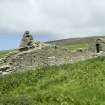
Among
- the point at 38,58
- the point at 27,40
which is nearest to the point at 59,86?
the point at 38,58

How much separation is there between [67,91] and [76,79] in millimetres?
2922

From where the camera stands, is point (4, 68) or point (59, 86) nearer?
point (59, 86)

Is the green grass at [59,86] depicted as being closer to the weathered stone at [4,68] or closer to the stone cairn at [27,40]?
the weathered stone at [4,68]

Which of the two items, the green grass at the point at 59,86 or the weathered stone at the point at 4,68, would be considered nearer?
→ the green grass at the point at 59,86

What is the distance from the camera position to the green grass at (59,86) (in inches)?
1045

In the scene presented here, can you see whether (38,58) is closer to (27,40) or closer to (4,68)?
(4,68)

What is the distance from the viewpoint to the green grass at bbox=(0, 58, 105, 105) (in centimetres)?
2655

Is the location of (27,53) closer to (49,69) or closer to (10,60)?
(10,60)

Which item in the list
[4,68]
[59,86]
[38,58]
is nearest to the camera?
[59,86]

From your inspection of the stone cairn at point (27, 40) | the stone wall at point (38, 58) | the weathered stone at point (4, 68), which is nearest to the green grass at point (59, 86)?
the weathered stone at point (4, 68)

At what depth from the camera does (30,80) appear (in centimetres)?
3356

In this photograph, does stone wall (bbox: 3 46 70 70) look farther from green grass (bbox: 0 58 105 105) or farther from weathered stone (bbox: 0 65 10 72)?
green grass (bbox: 0 58 105 105)

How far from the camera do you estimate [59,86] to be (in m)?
30.8

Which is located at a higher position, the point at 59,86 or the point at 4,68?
the point at 4,68
